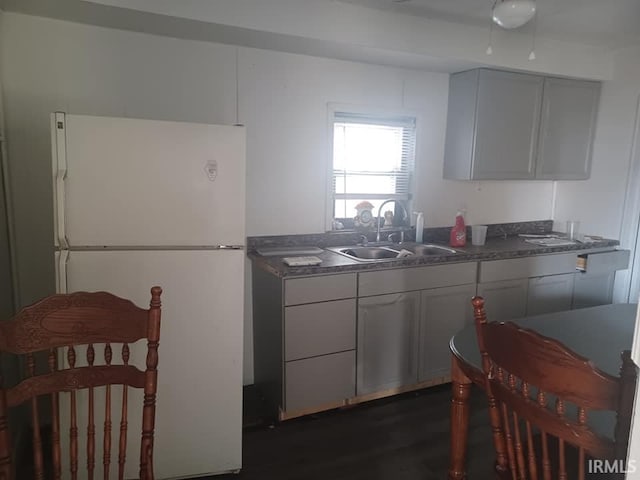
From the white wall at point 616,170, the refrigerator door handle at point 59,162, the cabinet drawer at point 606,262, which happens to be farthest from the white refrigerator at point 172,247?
the white wall at point 616,170

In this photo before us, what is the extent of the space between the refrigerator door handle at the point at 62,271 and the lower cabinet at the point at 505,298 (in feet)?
7.75

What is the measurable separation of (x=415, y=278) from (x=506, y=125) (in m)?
1.41

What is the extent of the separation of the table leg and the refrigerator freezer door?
1.04 m

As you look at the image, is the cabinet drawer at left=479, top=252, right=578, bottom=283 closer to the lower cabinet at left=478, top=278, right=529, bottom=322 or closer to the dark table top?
the lower cabinet at left=478, top=278, right=529, bottom=322

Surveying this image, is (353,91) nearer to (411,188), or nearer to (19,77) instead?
(411,188)

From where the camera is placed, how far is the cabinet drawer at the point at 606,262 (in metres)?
3.25

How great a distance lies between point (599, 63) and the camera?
11.1 feet

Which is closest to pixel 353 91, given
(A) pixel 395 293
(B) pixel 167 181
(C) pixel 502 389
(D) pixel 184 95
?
(D) pixel 184 95

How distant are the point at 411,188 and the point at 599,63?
176cm

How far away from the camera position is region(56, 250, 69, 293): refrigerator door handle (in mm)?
1737

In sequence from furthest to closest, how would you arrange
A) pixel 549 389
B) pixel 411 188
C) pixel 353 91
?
pixel 411 188 < pixel 353 91 < pixel 549 389

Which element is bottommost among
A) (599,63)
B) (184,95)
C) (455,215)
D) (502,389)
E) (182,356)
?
(182,356)

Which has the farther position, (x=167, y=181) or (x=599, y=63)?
(x=599, y=63)

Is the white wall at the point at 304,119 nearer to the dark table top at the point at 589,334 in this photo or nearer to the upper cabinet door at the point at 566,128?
the upper cabinet door at the point at 566,128
